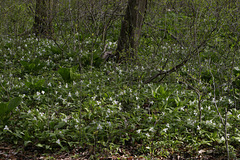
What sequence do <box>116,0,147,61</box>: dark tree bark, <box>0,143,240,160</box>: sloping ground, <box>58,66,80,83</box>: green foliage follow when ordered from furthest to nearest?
<box>116,0,147,61</box>: dark tree bark
<box>58,66,80,83</box>: green foliage
<box>0,143,240,160</box>: sloping ground

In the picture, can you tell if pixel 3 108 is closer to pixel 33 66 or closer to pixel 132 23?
pixel 33 66

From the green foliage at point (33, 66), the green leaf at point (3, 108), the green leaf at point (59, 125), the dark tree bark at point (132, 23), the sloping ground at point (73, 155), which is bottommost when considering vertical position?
the sloping ground at point (73, 155)

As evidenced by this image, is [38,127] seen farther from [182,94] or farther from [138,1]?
[138,1]

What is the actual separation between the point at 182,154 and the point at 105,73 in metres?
3.20

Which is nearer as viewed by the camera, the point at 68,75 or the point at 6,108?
the point at 6,108

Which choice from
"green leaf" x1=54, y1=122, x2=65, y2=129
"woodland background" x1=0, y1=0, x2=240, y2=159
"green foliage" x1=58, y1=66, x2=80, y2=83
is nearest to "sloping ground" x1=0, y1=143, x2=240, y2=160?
"woodland background" x1=0, y1=0, x2=240, y2=159

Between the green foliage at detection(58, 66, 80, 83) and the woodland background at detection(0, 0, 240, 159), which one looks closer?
the woodland background at detection(0, 0, 240, 159)

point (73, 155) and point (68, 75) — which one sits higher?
point (68, 75)

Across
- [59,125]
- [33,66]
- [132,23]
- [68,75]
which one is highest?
[132,23]

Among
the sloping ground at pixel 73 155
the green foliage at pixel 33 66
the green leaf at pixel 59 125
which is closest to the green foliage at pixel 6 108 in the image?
the sloping ground at pixel 73 155

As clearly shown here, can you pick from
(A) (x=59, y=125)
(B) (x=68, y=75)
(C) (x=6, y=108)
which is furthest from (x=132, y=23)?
(C) (x=6, y=108)

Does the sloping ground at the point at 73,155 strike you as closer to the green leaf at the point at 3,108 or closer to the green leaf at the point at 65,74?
the green leaf at the point at 3,108

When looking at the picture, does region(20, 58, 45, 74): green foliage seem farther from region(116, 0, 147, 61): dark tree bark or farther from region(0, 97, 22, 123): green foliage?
region(0, 97, 22, 123): green foliage

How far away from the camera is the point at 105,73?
6.08m
